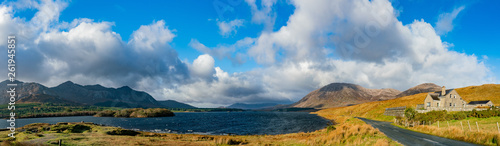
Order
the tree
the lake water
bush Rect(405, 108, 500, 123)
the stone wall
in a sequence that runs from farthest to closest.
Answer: the stone wall < the lake water < the tree < bush Rect(405, 108, 500, 123)

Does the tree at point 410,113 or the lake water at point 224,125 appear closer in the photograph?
the tree at point 410,113

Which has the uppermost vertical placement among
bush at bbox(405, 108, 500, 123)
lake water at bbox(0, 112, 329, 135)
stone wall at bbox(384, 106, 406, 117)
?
bush at bbox(405, 108, 500, 123)

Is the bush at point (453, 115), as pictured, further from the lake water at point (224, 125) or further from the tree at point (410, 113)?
the lake water at point (224, 125)

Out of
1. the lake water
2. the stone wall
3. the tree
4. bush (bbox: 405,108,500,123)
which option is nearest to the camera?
bush (bbox: 405,108,500,123)

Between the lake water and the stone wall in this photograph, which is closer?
A: the lake water

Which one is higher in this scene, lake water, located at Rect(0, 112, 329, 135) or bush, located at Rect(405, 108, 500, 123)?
bush, located at Rect(405, 108, 500, 123)

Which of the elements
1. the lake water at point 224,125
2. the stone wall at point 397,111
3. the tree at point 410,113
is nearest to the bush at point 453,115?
the tree at point 410,113

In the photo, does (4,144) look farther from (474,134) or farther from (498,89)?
(498,89)

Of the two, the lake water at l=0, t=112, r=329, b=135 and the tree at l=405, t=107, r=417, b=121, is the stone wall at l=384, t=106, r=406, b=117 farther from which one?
the tree at l=405, t=107, r=417, b=121

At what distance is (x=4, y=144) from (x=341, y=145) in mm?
32722

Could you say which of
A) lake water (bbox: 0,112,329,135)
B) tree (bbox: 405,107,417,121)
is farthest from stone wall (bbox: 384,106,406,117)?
tree (bbox: 405,107,417,121)

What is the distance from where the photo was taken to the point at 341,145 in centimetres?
2425

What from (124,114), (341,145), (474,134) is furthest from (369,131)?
(124,114)

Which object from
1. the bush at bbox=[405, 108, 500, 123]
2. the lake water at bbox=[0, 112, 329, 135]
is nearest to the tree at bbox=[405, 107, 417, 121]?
the bush at bbox=[405, 108, 500, 123]
